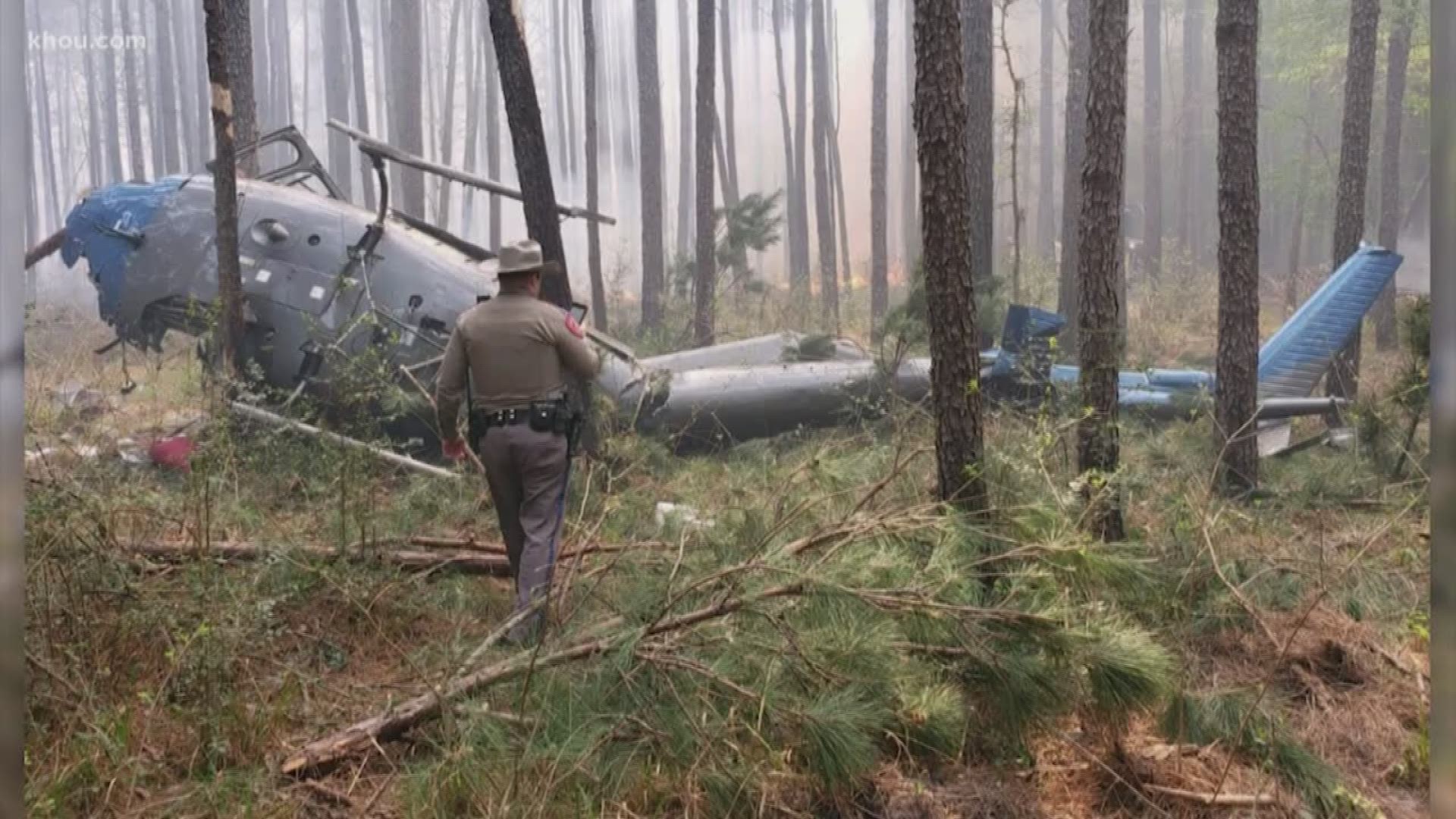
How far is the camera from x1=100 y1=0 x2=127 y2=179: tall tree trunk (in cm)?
3200

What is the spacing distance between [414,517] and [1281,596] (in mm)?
4417

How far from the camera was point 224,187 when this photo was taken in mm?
7867

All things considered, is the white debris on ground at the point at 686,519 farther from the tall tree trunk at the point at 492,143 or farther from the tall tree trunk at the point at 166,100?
the tall tree trunk at the point at 166,100

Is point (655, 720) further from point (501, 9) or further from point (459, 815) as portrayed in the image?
point (501, 9)

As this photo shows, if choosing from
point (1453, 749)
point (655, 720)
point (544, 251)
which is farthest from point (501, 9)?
point (1453, 749)

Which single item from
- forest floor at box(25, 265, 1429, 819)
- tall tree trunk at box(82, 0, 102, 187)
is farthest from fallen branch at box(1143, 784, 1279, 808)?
tall tree trunk at box(82, 0, 102, 187)

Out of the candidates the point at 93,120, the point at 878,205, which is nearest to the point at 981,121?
the point at 878,205

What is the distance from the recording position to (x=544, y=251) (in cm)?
809

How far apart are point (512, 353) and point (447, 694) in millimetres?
1830

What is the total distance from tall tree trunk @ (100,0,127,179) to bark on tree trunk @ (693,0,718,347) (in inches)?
894

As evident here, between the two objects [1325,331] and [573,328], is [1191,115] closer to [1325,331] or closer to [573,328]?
[1325,331]

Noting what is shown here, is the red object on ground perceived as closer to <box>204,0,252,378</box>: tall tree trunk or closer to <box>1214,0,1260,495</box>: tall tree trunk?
<box>204,0,252,378</box>: tall tree trunk

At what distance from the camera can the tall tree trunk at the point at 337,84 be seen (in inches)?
1212

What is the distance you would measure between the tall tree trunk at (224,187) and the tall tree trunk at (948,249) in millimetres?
4766
